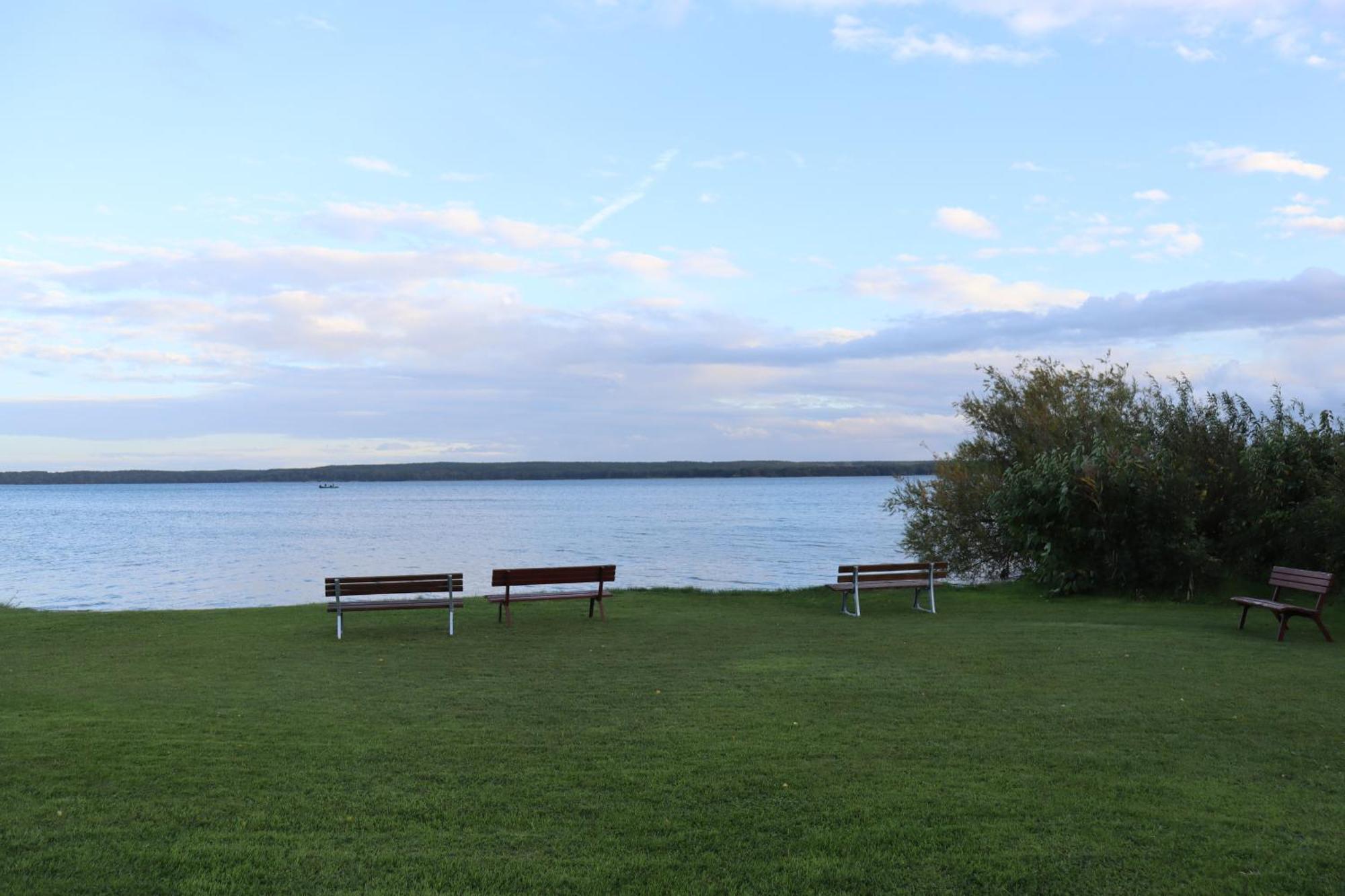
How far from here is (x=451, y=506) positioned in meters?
104

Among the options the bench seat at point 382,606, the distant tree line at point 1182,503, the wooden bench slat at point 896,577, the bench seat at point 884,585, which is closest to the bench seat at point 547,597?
the bench seat at point 382,606

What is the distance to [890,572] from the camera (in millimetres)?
17344

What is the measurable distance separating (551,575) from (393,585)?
2259 mm

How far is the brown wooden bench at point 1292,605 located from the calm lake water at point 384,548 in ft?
48.5

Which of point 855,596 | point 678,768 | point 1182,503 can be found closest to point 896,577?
point 855,596

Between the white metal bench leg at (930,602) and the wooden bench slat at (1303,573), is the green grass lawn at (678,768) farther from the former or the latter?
the white metal bench leg at (930,602)

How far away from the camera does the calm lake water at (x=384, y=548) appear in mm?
27922

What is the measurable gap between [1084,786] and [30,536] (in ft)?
203

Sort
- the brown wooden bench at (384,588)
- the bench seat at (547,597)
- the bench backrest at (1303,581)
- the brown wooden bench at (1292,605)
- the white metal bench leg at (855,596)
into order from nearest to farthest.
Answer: the brown wooden bench at (1292,605) → the bench backrest at (1303,581) → the brown wooden bench at (384,588) → the bench seat at (547,597) → the white metal bench leg at (855,596)

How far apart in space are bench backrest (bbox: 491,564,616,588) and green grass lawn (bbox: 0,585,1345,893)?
2332 millimetres

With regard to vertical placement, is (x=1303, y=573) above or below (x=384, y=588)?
above

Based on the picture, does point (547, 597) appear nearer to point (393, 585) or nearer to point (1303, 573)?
point (393, 585)

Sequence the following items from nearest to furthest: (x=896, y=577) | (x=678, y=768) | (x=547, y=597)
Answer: (x=678, y=768) < (x=547, y=597) < (x=896, y=577)

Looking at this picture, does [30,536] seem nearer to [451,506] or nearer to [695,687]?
[451,506]
